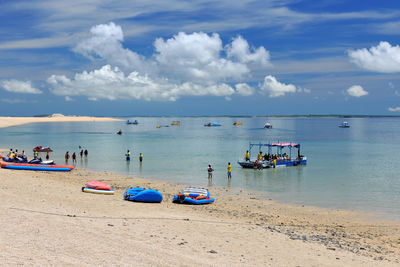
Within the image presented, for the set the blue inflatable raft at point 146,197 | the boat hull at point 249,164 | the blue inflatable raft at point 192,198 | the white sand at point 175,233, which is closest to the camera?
the white sand at point 175,233

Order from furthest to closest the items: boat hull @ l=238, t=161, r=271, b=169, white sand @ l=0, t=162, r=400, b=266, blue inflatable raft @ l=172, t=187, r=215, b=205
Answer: boat hull @ l=238, t=161, r=271, b=169 → blue inflatable raft @ l=172, t=187, r=215, b=205 → white sand @ l=0, t=162, r=400, b=266

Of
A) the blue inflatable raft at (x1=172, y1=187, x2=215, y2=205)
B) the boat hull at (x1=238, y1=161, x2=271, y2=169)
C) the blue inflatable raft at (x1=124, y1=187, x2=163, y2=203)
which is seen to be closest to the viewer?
the blue inflatable raft at (x1=124, y1=187, x2=163, y2=203)

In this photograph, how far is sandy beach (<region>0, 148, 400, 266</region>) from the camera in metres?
11.3

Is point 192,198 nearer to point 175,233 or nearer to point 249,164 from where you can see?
point 175,233

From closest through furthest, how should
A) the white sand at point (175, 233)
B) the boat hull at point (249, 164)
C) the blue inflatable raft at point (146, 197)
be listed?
1. the white sand at point (175, 233)
2. the blue inflatable raft at point (146, 197)
3. the boat hull at point (249, 164)

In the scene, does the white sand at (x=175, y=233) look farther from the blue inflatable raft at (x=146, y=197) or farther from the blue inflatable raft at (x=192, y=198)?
the blue inflatable raft at (x=192, y=198)

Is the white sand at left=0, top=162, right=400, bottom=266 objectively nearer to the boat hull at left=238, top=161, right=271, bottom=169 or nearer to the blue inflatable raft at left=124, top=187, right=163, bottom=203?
the blue inflatable raft at left=124, top=187, right=163, bottom=203

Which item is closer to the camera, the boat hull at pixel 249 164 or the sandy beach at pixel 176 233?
the sandy beach at pixel 176 233

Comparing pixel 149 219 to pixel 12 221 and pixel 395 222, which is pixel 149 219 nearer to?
pixel 12 221

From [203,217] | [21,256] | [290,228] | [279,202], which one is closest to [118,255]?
[21,256]

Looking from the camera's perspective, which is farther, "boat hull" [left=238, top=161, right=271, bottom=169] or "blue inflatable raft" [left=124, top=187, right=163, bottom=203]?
"boat hull" [left=238, top=161, right=271, bottom=169]

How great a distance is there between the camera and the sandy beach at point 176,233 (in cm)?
1132

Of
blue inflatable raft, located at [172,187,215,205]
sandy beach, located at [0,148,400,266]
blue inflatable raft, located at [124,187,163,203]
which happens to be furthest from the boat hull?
blue inflatable raft, located at [124,187,163,203]

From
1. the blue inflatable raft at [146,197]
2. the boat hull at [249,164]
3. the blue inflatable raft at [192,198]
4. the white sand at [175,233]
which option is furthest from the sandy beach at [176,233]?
the boat hull at [249,164]
